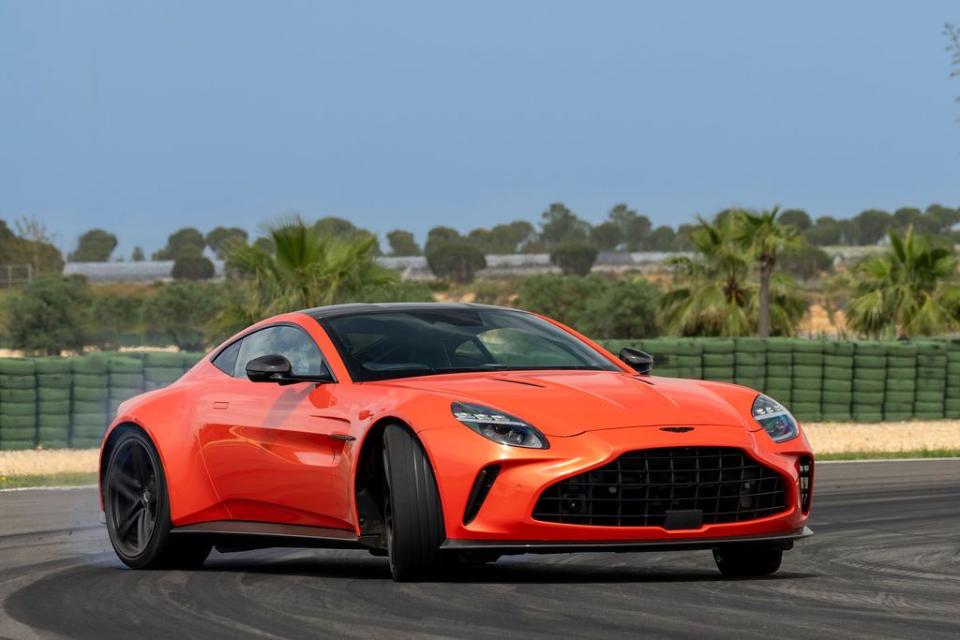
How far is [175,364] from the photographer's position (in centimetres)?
2775

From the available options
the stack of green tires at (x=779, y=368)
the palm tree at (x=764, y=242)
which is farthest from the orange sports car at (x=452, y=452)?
the palm tree at (x=764, y=242)

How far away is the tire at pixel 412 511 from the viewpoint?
24.8 feet

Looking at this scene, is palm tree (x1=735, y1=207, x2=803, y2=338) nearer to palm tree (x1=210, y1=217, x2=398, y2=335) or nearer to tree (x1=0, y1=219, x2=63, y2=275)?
palm tree (x1=210, y1=217, x2=398, y2=335)

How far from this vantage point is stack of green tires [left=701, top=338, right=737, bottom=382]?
31.6 metres

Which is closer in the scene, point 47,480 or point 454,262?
point 47,480

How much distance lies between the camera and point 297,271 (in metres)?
33.1

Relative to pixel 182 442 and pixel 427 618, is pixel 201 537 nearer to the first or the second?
pixel 182 442

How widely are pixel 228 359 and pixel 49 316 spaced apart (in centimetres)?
5694

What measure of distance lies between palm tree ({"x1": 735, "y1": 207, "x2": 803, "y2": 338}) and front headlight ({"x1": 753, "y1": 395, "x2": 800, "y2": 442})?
34947mm

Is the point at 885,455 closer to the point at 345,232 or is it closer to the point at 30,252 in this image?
the point at 345,232

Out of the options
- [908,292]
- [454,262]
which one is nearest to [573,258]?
[454,262]

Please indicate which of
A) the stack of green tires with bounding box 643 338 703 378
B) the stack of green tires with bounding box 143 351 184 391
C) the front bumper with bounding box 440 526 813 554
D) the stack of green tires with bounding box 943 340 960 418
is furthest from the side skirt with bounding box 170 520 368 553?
the stack of green tires with bounding box 943 340 960 418

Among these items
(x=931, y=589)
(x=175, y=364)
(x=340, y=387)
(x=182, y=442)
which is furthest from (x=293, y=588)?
(x=175, y=364)

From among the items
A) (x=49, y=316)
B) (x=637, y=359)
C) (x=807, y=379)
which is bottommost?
(x=49, y=316)
